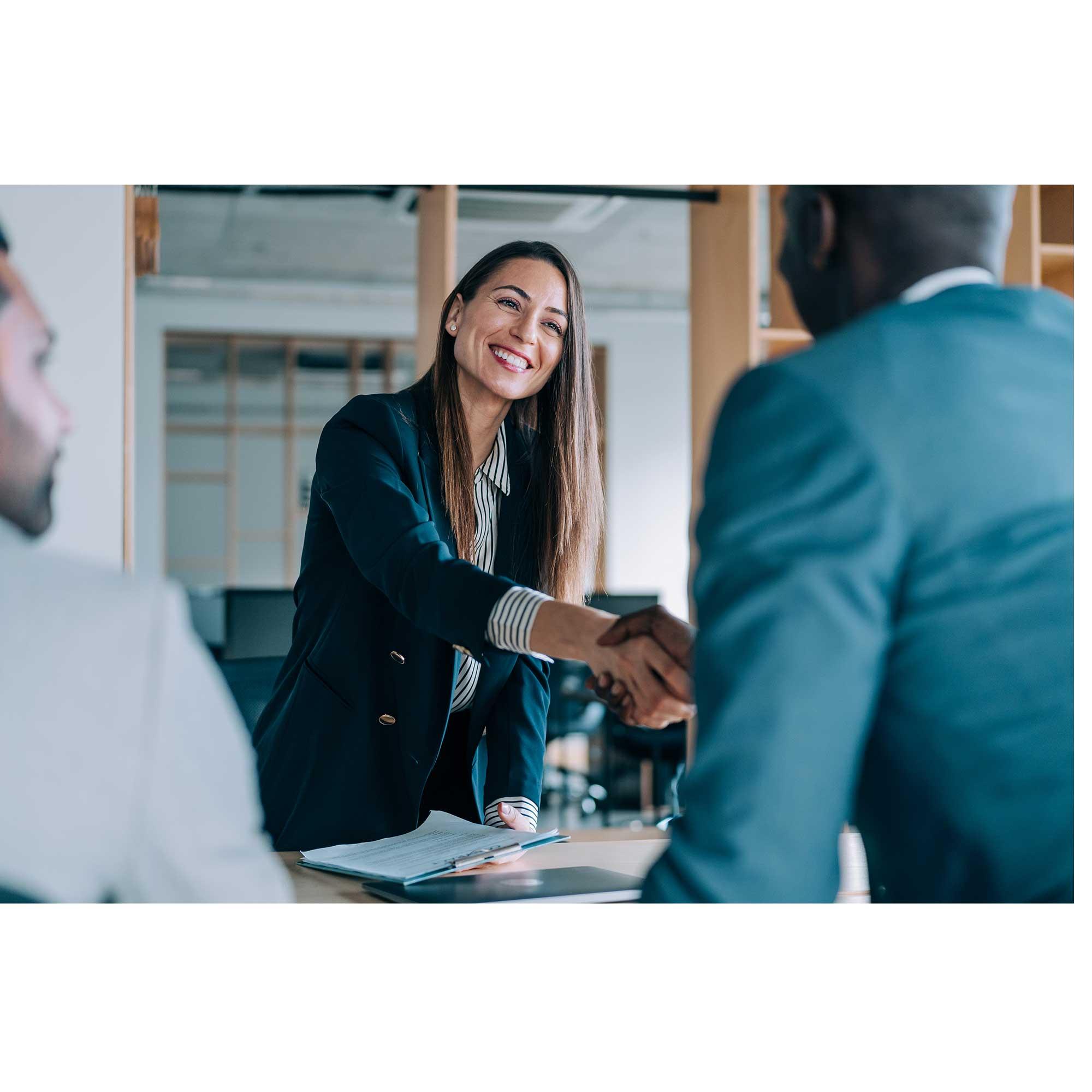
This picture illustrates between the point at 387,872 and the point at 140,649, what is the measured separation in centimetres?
44

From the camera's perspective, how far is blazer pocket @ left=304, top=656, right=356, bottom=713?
1789 mm

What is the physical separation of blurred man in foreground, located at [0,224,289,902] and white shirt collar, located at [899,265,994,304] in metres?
0.76

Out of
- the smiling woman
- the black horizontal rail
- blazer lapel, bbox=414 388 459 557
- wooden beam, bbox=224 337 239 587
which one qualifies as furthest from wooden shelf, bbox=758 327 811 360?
wooden beam, bbox=224 337 239 587

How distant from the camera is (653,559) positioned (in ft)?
30.1

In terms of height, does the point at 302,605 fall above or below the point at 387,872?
above

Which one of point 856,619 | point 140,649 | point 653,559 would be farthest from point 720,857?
point 653,559

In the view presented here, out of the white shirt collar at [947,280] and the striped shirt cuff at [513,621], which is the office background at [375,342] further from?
the white shirt collar at [947,280]

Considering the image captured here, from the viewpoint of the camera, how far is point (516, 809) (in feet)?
5.83

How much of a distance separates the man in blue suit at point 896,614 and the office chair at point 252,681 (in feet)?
3.96

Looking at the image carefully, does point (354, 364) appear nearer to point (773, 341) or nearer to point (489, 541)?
point (773, 341)

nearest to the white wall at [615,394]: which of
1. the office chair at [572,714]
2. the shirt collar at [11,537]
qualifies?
the office chair at [572,714]

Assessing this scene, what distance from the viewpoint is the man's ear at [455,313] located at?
6.40 feet
